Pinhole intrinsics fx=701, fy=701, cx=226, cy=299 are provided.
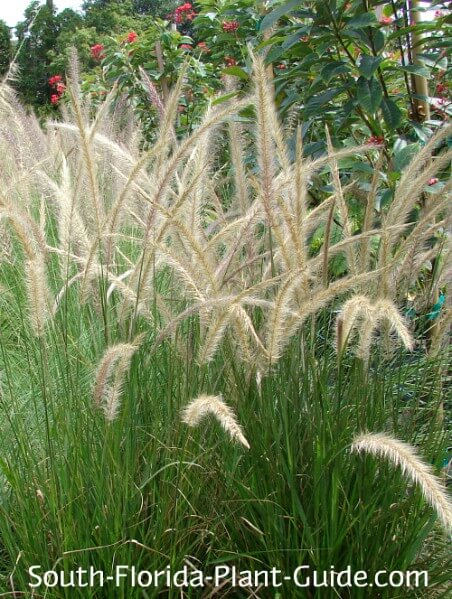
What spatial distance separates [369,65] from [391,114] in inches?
8.5

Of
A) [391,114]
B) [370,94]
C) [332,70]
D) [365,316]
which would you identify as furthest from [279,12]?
[365,316]

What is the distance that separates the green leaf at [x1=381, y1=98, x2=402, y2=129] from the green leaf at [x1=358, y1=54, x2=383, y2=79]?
0.64ft

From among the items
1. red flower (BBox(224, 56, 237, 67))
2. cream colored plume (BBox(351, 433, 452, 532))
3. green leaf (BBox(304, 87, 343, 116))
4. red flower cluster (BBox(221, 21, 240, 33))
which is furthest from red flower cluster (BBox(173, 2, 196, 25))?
cream colored plume (BBox(351, 433, 452, 532))

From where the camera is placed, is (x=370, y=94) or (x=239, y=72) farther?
(x=239, y=72)

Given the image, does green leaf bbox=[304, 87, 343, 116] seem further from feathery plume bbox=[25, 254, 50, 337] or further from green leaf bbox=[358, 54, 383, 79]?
feathery plume bbox=[25, 254, 50, 337]

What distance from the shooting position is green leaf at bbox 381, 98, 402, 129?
244 centimetres

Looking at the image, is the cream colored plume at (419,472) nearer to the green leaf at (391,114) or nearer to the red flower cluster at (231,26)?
the green leaf at (391,114)

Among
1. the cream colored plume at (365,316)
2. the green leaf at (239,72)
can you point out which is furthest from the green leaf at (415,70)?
the cream colored plume at (365,316)

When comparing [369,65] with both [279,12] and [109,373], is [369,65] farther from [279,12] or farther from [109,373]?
[109,373]

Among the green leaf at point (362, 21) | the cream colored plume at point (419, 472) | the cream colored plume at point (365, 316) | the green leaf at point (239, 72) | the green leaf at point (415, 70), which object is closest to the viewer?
the cream colored plume at point (419, 472)

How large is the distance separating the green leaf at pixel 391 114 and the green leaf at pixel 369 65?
194 millimetres

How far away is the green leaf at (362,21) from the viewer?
226 centimetres

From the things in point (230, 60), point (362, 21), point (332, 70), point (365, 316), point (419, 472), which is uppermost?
point (230, 60)

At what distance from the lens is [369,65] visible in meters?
2.31
